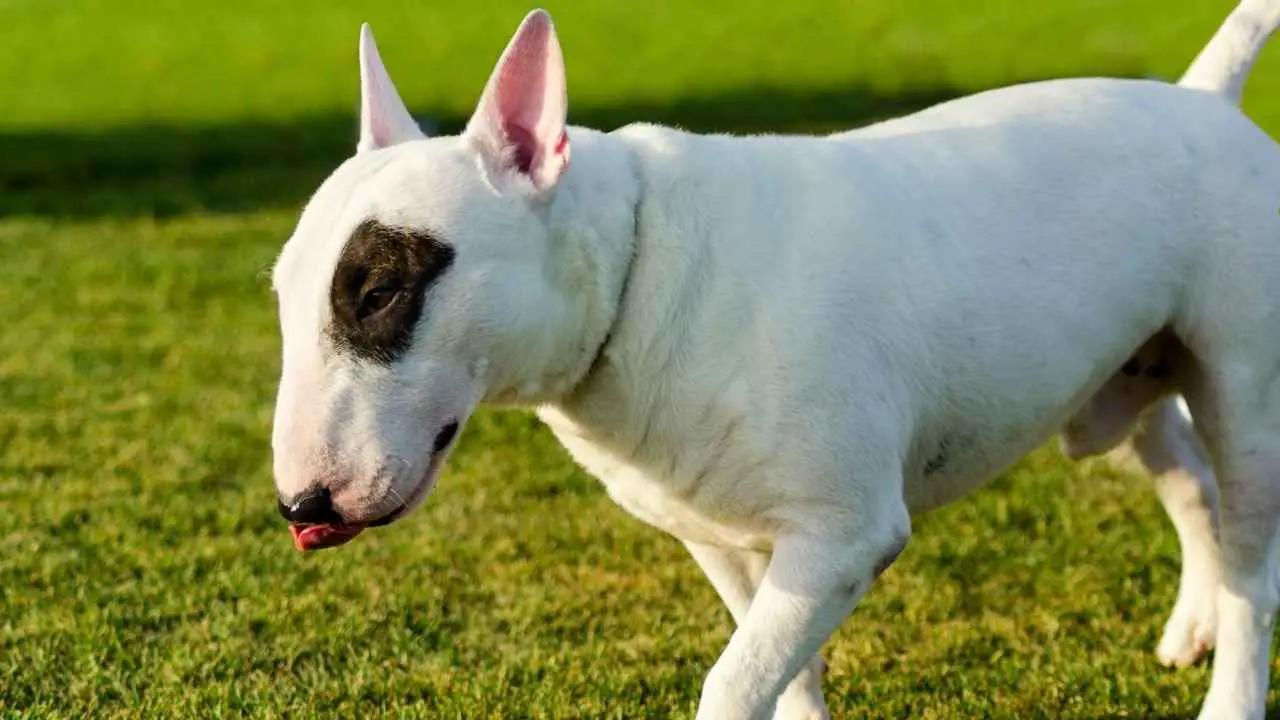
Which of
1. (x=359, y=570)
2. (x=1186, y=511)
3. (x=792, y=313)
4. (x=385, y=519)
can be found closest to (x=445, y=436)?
(x=385, y=519)

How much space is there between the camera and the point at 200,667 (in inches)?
200

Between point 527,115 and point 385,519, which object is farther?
point 527,115

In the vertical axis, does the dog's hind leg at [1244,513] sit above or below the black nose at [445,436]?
below

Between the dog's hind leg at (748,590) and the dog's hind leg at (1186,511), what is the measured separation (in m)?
1.27

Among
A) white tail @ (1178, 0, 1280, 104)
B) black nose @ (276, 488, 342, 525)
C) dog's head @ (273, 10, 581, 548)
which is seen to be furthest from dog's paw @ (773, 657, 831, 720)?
white tail @ (1178, 0, 1280, 104)

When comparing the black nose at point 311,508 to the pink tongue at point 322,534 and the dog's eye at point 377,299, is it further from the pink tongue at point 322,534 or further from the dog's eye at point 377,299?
the dog's eye at point 377,299

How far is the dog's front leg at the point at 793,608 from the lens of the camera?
3.48 m

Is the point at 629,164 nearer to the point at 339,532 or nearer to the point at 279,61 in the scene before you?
the point at 339,532

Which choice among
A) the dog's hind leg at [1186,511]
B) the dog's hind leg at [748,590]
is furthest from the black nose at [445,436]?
the dog's hind leg at [1186,511]

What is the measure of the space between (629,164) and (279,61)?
22.1 metres

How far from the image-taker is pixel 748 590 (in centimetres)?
432

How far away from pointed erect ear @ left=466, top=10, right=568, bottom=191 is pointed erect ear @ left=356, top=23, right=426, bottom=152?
37 centimetres

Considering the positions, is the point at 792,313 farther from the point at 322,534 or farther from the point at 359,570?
the point at 359,570

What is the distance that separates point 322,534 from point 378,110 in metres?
0.95
